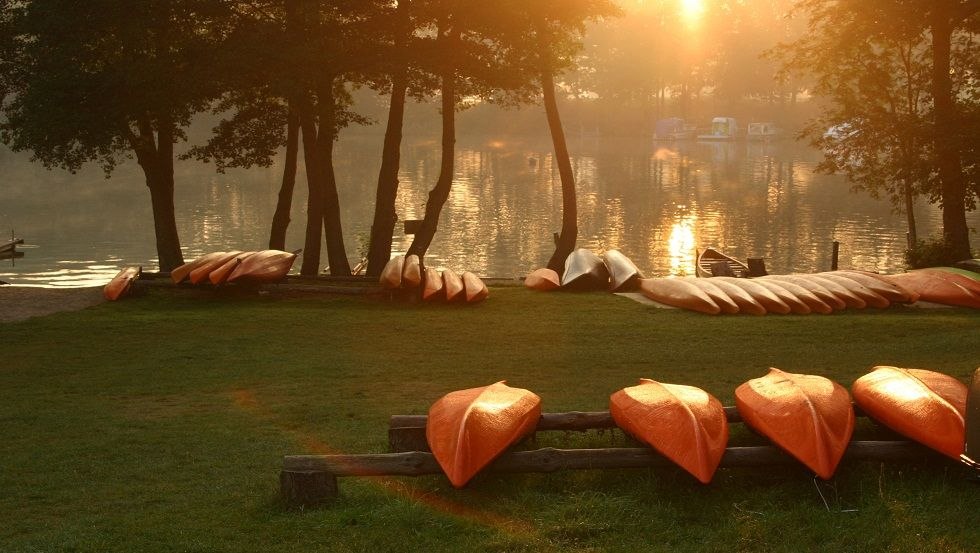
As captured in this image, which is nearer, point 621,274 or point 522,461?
point 522,461

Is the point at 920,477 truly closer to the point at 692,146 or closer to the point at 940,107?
the point at 940,107

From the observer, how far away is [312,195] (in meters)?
24.0

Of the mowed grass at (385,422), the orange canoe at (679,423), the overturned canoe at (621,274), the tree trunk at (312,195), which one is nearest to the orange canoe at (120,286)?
the mowed grass at (385,422)

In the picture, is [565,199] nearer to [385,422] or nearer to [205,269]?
[205,269]

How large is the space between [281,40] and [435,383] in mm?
10800

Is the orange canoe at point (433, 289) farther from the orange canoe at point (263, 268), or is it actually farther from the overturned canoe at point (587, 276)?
the overturned canoe at point (587, 276)

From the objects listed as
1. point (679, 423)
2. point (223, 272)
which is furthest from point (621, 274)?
point (679, 423)

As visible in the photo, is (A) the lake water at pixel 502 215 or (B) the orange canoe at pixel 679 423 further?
(A) the lake water at pixel 502 215

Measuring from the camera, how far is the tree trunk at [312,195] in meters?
23.3

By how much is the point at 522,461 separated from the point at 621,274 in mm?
13886

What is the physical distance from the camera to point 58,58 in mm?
20812

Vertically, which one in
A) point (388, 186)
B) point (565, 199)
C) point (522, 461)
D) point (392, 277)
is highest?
point (388, 186)

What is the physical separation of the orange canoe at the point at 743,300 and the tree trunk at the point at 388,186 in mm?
8258

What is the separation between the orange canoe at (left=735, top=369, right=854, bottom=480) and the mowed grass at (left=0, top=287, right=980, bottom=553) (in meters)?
0.25
